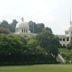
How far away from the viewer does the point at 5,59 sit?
5328 cm

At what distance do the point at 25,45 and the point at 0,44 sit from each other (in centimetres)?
654

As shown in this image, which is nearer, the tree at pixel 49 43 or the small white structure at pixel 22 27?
the tree at pixel 49 43

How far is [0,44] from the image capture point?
51.4 m

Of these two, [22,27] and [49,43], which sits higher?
[22,27]

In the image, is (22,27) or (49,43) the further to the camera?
(22,27)

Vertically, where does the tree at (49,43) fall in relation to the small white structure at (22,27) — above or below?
below

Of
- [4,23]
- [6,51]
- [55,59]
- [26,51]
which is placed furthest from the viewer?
[4,23]

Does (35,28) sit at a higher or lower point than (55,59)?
higher

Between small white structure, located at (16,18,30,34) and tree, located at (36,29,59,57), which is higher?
small white structure, located at (16,18,30,34)

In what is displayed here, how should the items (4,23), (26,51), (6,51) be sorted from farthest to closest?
1. (4,23)
2. (26,51)
3. (6,51)

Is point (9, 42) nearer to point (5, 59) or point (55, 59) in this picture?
point (5, 59)

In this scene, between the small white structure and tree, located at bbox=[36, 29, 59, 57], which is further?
the small white structure

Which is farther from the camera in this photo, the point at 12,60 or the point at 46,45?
the point at 46,45

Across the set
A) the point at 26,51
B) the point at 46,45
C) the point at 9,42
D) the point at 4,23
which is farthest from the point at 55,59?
the point at 4,23
